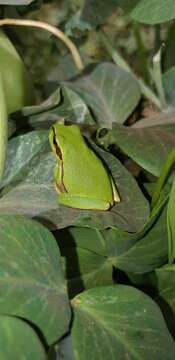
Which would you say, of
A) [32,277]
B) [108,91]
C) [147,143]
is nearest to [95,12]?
[108,91]

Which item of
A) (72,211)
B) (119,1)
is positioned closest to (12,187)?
(72,211)

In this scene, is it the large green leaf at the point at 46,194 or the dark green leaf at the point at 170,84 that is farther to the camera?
the dark green leaf at the point at 170,84

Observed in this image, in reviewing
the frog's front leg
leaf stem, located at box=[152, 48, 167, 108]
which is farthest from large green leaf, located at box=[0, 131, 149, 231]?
leaf stem, located at box=[152, 48, 167, 108]

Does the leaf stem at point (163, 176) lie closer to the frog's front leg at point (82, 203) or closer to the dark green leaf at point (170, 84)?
the frog's front leg at point (82, 203)

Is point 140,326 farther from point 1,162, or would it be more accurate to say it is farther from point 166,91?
point 166,91

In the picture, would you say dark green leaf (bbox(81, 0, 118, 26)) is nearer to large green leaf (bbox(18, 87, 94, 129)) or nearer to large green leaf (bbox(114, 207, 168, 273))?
large green leaf (bbox(18, 87, 94, 129))

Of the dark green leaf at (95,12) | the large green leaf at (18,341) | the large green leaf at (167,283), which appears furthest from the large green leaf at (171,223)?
the dark green leaf at (95,12)

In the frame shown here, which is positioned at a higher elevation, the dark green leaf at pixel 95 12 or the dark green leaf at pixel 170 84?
the dark green leaf at pixel 95 12

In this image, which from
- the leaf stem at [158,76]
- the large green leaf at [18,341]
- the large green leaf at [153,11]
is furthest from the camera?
the leaf stem at [158,76]

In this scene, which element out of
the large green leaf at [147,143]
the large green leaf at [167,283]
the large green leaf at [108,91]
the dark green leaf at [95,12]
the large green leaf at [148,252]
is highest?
the dark green leaf at [95,12]
